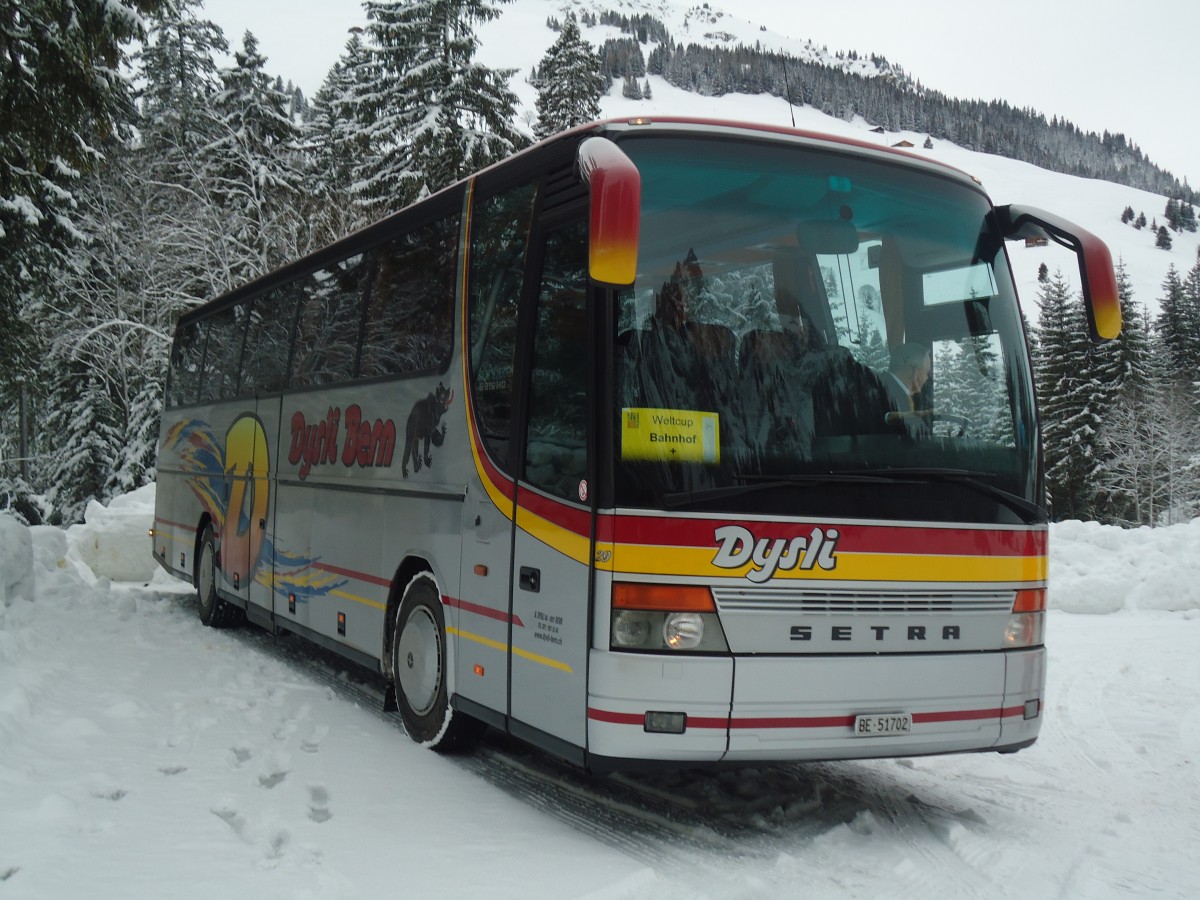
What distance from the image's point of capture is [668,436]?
17.3 feet

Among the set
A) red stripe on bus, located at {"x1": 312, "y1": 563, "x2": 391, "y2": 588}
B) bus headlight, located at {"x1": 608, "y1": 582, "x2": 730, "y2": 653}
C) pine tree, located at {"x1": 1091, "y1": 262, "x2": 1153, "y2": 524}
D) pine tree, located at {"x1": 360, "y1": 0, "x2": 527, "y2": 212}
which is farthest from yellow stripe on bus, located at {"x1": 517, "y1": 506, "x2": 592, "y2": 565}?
pine tree, located at {"x1": 1091, "y1": 262, "x2": 1153, "y2": 524}

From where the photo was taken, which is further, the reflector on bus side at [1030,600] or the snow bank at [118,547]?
the snow bank at [118,547]

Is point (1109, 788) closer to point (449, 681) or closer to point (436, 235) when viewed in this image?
point (449, 681)

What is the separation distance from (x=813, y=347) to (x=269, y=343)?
7.04m

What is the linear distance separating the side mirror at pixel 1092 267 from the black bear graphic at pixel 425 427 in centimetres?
340

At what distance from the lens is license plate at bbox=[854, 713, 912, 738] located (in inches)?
215

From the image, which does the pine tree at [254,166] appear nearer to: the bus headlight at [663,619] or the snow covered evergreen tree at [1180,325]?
the bus headlight at [663,619]

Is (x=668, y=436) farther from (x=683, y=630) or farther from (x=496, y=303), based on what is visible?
(x=496, y=303)

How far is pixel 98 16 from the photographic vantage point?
428 inches

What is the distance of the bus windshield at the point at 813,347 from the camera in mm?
5316

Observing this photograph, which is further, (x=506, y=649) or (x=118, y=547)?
(x=118, y=547)

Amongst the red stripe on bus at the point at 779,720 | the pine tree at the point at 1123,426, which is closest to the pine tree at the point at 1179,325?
the pine tree at the point at 1123,426

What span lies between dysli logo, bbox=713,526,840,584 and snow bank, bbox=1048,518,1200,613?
10531 millimetres

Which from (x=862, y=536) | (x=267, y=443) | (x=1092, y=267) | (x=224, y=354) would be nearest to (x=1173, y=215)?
(x=224, y=354)
